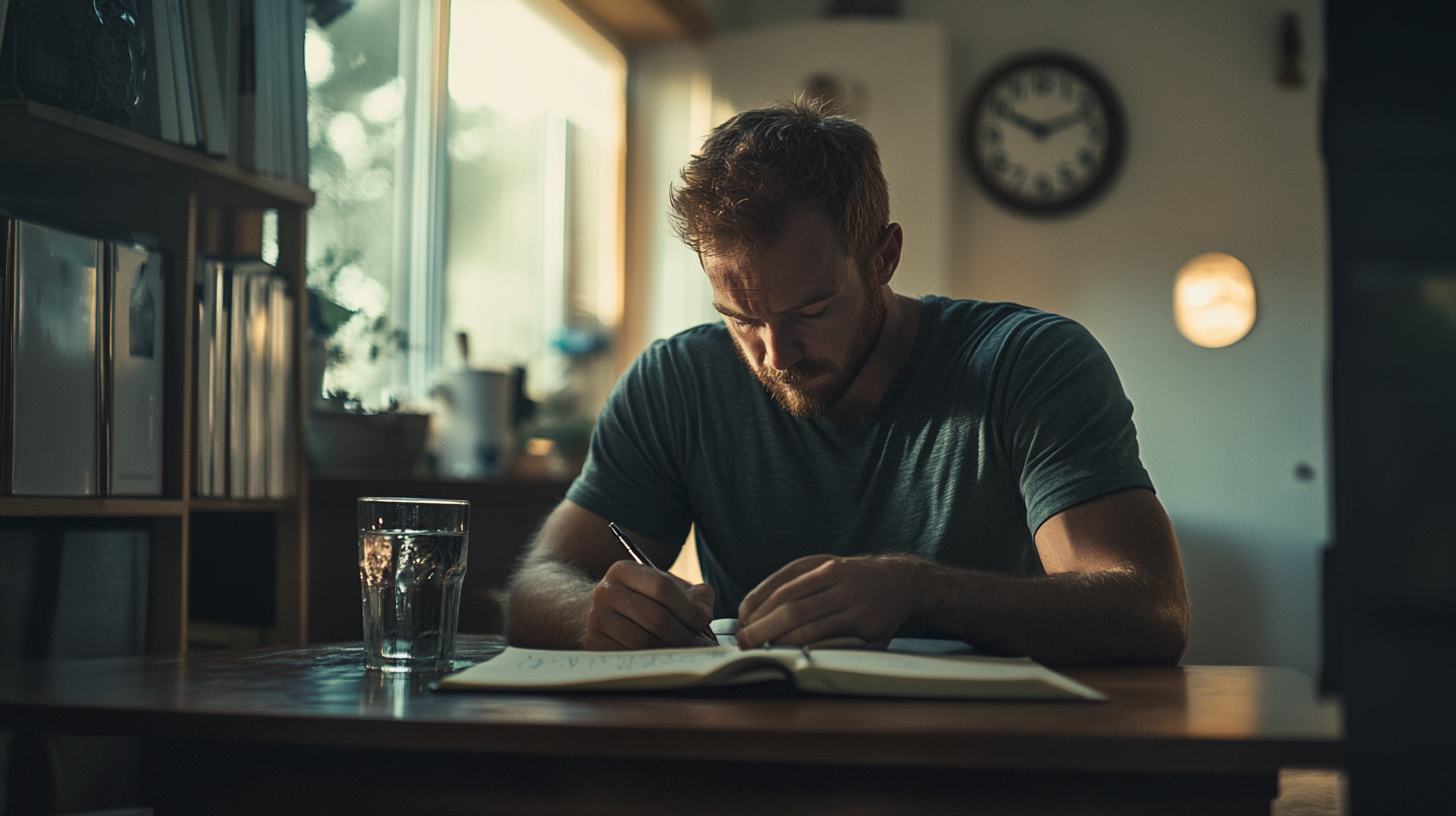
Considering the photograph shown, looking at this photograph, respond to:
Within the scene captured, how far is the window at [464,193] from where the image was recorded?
2.38m

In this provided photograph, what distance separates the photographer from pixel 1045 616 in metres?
0.91

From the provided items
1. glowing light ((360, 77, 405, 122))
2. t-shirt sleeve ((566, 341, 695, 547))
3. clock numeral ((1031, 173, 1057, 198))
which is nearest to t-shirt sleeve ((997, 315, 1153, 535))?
t-shirt sleeve ((566, 341, 695, 547))

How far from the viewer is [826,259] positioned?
4.35 feet

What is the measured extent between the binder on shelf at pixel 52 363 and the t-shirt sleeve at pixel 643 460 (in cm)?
57

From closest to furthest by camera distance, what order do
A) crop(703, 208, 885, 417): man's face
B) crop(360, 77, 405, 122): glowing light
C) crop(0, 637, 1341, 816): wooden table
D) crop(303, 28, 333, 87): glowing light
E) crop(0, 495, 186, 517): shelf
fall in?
1. crop(0, 637, 1341, 816): wooden table
2. crop(0, 495, 186, 517): shelf
3. crop(703, 208, 885, 417): man's face
4. crop(303, 28, 333, 87): glowing light
5. crop(360, 77, 405, 122): glowing light

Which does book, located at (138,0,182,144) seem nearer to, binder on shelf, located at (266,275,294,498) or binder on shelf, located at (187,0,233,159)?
binder on shelf, located at (187,0,233,159)

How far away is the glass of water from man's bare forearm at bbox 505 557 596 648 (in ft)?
0.74

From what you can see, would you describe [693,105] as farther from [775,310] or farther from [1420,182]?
[1420,182]

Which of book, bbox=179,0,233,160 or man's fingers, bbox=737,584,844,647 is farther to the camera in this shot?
book, bbox=179,0,233,160

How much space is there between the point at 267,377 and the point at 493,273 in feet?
4.96

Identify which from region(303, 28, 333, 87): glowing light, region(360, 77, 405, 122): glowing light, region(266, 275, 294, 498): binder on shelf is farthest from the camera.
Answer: region(360, 77, 405, 122): glowing light

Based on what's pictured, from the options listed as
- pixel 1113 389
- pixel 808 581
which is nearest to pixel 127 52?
pixel 808 581

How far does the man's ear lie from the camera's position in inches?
57.2

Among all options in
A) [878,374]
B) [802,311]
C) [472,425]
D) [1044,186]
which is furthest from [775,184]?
[1044,186]
